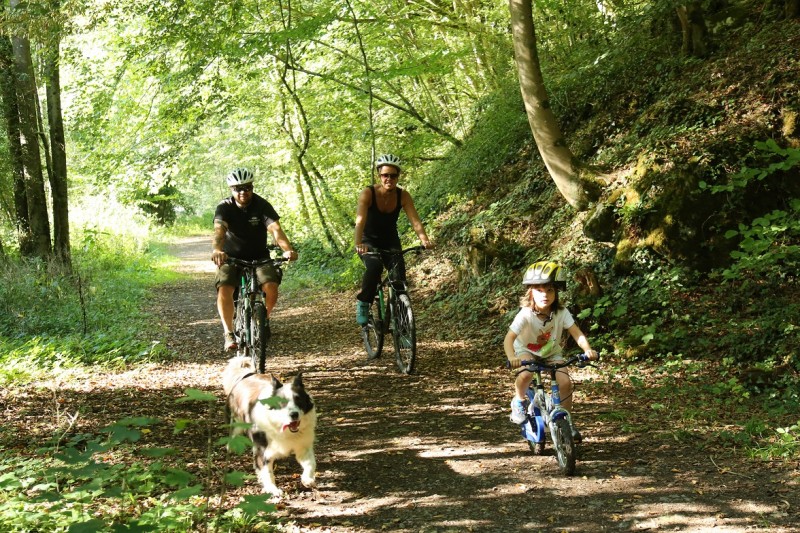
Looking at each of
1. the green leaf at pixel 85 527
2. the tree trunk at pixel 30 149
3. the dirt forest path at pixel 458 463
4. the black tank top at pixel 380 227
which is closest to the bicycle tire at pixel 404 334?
the dirt forest path at pixel 458 463

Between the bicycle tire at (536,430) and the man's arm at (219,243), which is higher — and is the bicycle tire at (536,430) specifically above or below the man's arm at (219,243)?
below

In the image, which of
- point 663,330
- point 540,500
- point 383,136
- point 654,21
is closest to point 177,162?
point 383,136

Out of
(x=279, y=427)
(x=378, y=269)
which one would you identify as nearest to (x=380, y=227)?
(x=378, y=269)

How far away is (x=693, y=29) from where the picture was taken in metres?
10.7

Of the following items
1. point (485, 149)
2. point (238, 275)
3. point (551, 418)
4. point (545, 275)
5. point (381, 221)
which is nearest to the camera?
point (551, 418)

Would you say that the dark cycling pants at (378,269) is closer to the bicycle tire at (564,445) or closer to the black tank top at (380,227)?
the black tank top at (380,227)

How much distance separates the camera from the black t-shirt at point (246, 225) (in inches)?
316

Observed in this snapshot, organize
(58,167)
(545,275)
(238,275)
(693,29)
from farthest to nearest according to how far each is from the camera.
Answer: (58,167), (693,29), (238,275), (545,275)

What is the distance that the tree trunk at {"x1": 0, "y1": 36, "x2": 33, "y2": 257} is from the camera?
44.2 ft

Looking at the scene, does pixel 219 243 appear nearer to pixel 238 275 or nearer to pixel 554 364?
pixel 238 275

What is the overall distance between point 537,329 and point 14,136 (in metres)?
12.5

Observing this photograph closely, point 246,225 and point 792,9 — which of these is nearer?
point 246,225

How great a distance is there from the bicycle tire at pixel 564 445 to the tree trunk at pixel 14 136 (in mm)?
12767

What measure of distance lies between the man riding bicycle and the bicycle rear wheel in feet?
4.60
